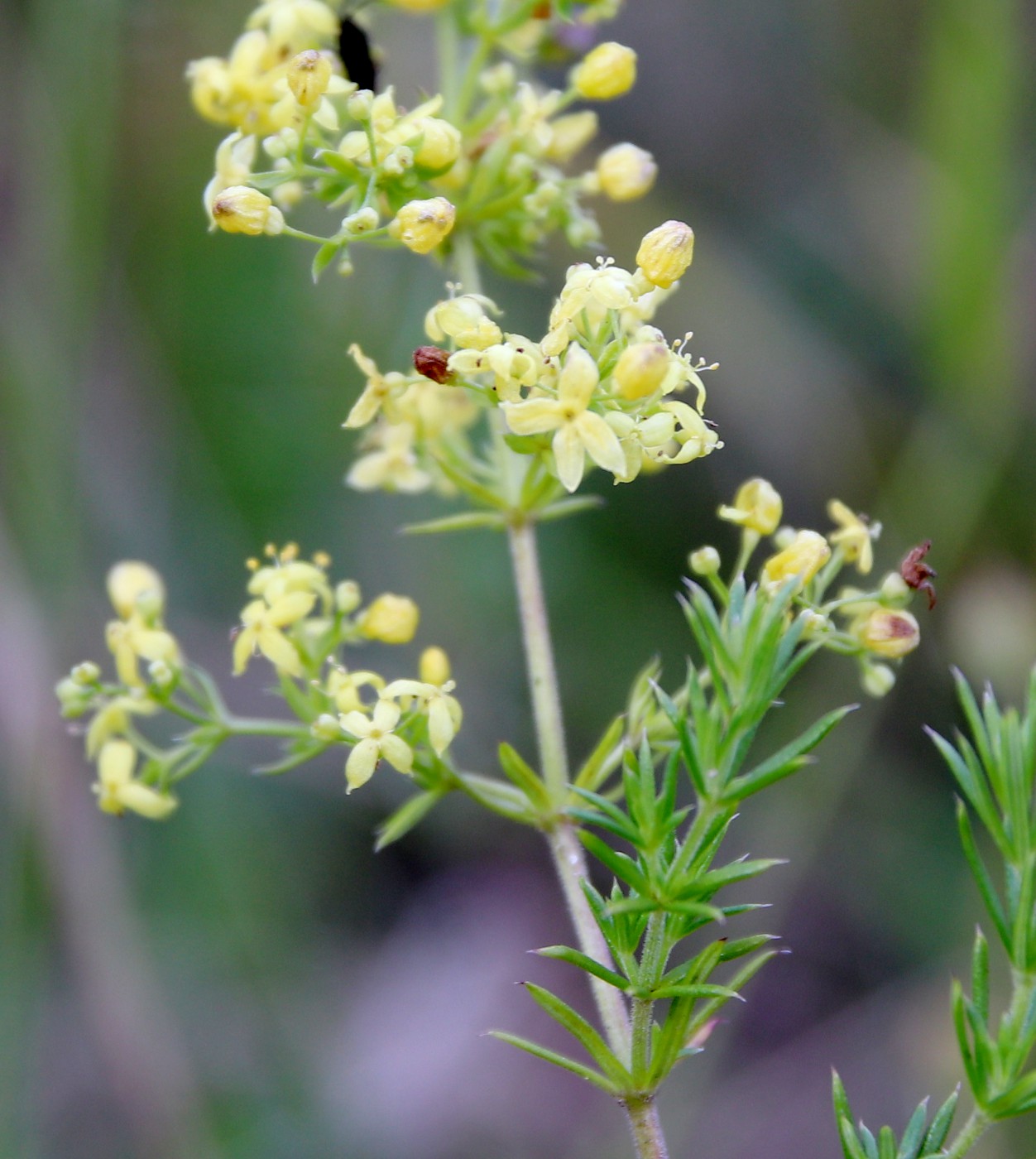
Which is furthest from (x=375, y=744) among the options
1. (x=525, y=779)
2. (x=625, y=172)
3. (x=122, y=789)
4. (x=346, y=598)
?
(x=625, y=172)

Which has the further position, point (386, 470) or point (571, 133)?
point (386, 470)

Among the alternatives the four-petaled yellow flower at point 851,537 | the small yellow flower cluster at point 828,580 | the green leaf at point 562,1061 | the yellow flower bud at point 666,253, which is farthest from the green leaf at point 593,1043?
the yellow flower bud at point 666,253

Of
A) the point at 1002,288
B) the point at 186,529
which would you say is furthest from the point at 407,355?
the point at 1002,288

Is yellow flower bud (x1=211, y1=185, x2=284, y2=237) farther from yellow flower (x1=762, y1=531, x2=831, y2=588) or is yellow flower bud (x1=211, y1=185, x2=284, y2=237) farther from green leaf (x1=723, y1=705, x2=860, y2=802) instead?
green leaf (x1=723, y1=705, x2=860, y2=802)

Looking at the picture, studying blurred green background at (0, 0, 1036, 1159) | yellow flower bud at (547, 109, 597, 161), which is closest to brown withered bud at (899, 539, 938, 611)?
yellow flower bud at (547, 109, 597, 161)

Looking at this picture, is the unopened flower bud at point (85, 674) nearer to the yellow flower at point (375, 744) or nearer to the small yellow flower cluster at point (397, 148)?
the yellow flower at point (375, 744)

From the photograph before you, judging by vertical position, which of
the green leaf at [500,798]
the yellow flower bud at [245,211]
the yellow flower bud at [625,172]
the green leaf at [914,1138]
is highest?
the yellow flower bud at [245,211]

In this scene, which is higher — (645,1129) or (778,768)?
(778,768)

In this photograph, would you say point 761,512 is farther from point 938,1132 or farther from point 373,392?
point 938,1132
